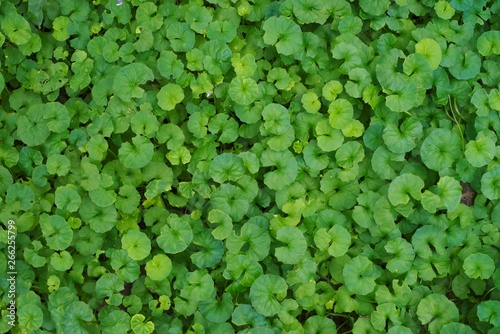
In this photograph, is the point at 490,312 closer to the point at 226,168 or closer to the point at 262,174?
the point at 262,174

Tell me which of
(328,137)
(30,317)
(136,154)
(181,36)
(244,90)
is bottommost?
(30,317)

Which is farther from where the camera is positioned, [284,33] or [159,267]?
[284,33]

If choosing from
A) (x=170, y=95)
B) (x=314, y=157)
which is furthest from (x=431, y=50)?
(x=170, y=95)

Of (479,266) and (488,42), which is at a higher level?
(488,42)

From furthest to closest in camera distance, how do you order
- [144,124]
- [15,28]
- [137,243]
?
[15,28]
[144,124]
[137,243]

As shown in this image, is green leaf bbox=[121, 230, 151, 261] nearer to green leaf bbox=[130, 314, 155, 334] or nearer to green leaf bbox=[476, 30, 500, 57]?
green leaf bbox=[130, 314, 155, 334]
